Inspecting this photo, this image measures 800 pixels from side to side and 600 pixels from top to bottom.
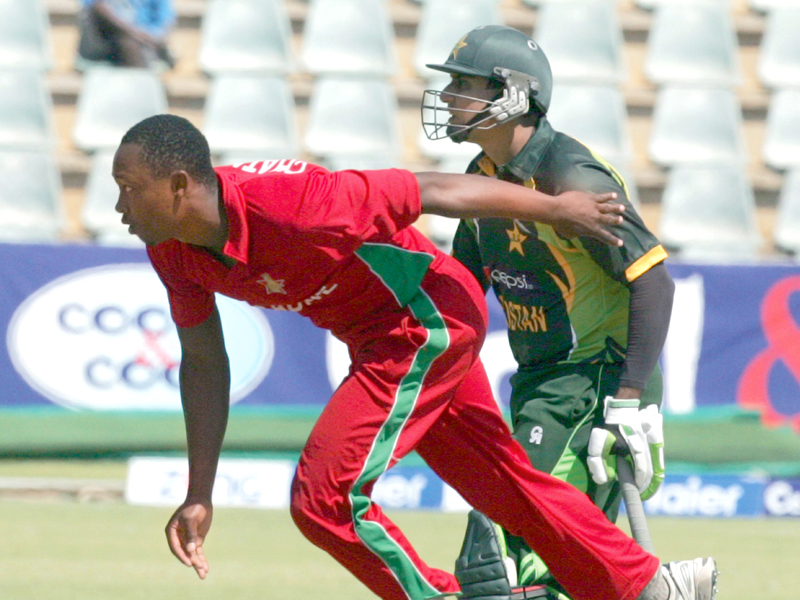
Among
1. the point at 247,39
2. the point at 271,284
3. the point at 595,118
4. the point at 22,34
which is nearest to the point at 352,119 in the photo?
the point at 247,39

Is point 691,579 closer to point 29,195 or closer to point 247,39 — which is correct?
point 29,195

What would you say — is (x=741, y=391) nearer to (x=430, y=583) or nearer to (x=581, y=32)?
(x=581, y=32)

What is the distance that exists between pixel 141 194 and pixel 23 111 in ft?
22.6

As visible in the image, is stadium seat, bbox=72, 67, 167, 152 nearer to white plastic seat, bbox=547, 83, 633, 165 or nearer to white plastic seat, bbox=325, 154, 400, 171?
white plastic seat, bbox=325, 154, 400, 171

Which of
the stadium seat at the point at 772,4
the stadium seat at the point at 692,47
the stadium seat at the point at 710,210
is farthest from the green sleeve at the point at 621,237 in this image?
the stadium seat at the point at 772,4

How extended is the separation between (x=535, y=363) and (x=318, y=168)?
3.88 ft

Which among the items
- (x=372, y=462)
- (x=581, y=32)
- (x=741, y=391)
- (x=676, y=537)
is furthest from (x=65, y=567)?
(x=581, y=32)

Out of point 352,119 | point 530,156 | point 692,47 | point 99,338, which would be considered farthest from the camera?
point 692,47

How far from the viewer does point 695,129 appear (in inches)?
417

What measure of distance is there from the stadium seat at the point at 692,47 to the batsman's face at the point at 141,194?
332 inches

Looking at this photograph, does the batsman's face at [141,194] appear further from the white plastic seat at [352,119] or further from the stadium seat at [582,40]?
the stadium seat at [582,40]

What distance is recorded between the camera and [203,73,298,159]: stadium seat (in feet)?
32.2

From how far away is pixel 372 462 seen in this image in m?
3.43

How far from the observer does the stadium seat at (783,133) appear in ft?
35.1
